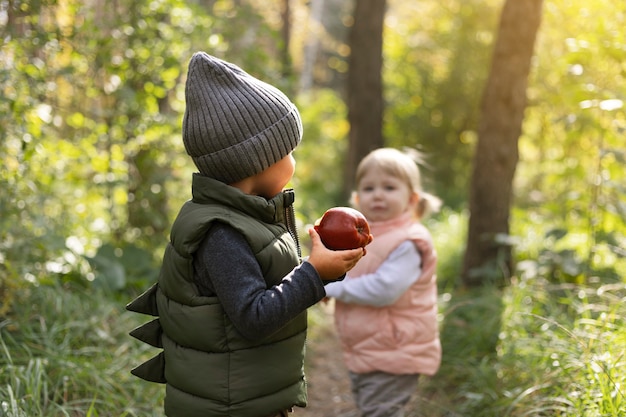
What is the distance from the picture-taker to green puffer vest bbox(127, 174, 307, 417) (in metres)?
2.18

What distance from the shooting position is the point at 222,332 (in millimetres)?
2195

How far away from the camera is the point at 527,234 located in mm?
7398

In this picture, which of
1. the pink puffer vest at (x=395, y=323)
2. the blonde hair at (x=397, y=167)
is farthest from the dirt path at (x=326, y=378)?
the blonde hair at (x=397, y=167)

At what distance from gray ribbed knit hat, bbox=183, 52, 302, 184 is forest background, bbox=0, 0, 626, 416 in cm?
161

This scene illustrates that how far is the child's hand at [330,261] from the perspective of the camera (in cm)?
215

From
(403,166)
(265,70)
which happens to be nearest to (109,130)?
(265,70)

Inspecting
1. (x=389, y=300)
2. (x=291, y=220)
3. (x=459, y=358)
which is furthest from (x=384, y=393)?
(x=291, y=220)

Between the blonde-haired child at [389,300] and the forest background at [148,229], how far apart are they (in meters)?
0.55

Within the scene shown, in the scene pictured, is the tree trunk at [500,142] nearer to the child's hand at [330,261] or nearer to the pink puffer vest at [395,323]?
the pink puffer vest at [395,323]

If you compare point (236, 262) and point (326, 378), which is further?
point (326, 378)

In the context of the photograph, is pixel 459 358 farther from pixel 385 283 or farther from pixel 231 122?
pixel 231 122

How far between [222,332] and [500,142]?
4738 mm

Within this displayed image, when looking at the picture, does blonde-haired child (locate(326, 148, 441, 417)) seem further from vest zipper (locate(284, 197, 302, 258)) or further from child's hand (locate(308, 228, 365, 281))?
child's hand (locate(308, 228, 365, 281))

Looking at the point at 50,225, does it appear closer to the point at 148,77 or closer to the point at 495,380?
the point at 148,77
